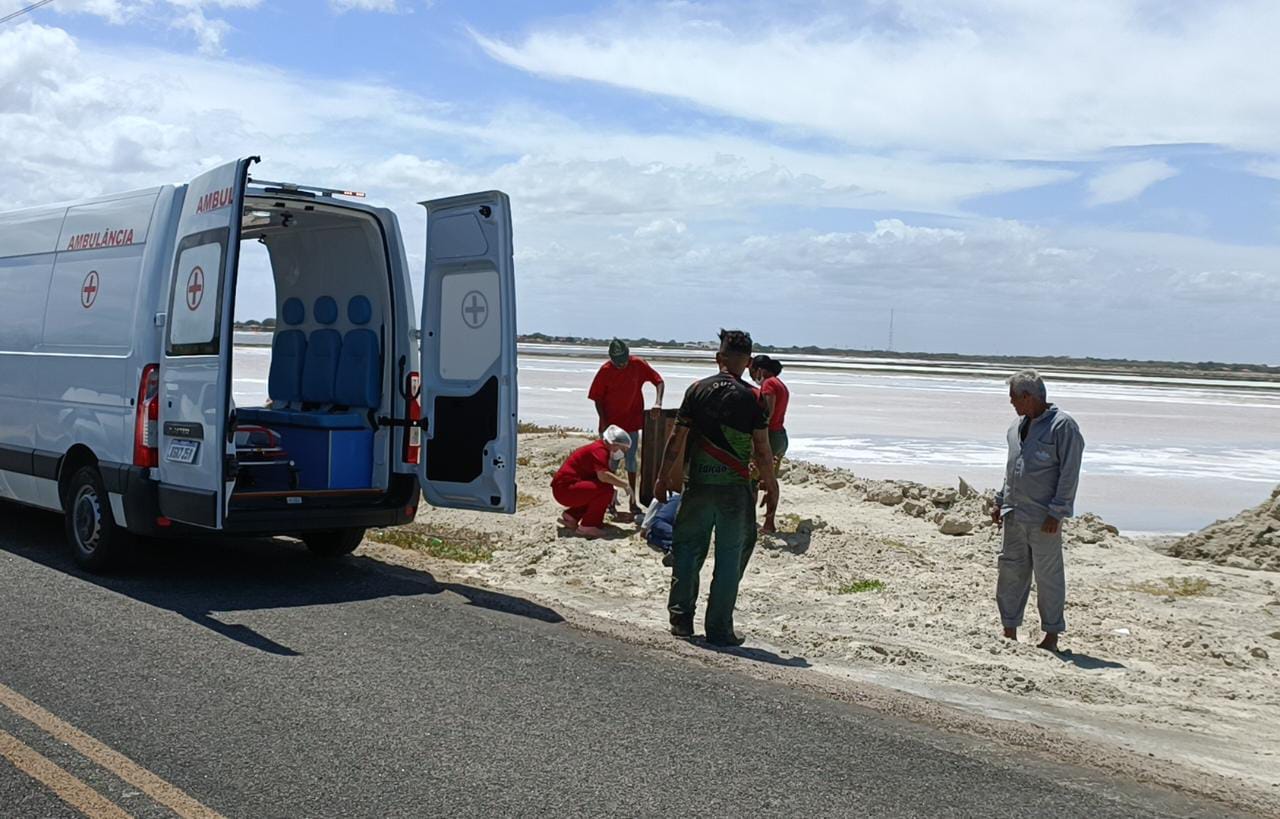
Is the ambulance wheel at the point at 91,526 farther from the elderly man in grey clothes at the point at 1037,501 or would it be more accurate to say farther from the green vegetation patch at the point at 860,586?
the elderly man in grey clothes at the point at 1037,501

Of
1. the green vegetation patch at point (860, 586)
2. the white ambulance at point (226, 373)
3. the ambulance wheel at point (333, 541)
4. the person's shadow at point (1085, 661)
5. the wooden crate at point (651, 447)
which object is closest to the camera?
the person's shadow at point (1085, 661)

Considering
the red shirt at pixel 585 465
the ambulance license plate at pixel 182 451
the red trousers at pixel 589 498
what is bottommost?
the red trousers at pixel 589 498

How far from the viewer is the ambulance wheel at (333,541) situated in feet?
30.9

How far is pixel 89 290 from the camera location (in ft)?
28.6

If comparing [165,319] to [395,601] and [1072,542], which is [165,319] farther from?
[1072,542]

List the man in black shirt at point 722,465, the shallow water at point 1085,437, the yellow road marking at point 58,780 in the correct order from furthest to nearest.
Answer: the shallow water at point 1085,437 → the man in black shirt at point 722,465 → the yellow road marking at point 58,780

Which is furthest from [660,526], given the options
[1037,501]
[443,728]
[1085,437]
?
[1085,437]

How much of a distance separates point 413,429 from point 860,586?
352cm

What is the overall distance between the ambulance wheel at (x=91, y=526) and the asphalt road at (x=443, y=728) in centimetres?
65

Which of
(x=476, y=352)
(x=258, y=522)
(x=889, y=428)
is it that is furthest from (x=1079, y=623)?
(x=889, y=428)

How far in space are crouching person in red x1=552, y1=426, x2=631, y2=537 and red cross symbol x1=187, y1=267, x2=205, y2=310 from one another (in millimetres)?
4091

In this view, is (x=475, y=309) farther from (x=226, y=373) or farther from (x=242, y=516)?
(x=242, y=516)

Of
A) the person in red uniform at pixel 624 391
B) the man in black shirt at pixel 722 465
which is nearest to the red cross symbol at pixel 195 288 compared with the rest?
the man in black shirt at pixel 722 465

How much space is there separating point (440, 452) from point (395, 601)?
1.24 m
